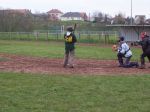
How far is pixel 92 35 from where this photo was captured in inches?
2322

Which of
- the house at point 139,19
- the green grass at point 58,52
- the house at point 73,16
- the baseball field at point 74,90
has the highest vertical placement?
the house at point 73,16

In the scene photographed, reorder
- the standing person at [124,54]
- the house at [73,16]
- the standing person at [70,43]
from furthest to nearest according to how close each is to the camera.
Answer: the house at [73,16], the standing person at [124,54], the standing person at [70,43]

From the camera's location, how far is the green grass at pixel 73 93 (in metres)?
9.41

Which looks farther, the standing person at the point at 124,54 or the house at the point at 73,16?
the house at the point at 73,16

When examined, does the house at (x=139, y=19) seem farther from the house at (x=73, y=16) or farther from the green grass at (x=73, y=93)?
the house at (x=73, y=16)

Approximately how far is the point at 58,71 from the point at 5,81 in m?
3.40

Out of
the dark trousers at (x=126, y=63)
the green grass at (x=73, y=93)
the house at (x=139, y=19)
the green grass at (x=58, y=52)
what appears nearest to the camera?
the green grass at (x=73, y=93)

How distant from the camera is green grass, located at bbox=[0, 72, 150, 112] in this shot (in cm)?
941

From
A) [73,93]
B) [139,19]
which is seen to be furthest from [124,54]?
[139,19]

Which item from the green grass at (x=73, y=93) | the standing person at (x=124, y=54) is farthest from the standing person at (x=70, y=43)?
the green grass at (x=73, y=93)

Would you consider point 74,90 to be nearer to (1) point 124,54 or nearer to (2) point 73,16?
(1) point 124,54

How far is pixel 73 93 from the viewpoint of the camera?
36.3 ft

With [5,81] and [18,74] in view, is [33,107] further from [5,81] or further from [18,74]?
[18,74]

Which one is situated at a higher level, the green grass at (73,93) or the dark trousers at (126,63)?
the dark trousers at (126,63)
